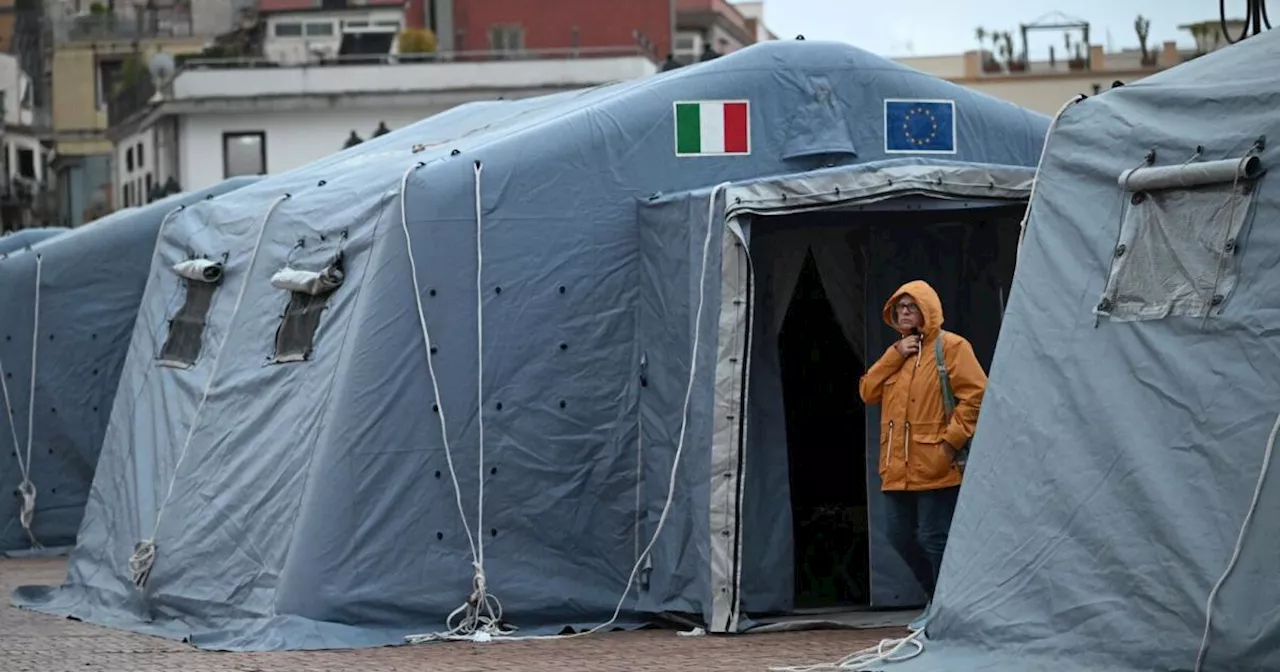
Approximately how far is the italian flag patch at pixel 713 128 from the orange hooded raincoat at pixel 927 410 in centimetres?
187

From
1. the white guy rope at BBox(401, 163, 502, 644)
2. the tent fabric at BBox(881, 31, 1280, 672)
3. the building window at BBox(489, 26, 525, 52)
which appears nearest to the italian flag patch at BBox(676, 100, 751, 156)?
the white guy rope at BBox(401, 163, 502, 644)

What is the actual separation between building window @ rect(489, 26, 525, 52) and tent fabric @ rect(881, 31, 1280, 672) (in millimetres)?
44474

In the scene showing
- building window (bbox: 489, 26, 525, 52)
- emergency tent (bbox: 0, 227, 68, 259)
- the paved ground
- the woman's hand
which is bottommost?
the paved ground

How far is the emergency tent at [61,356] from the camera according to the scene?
17.3 m

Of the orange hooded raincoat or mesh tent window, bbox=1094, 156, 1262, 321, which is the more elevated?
mesh tent window, bbox=1094, 156, 1262, 321

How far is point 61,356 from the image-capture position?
56.9ft

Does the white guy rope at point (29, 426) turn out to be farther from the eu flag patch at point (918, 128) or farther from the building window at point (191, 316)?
the eu flag patch at point (918, 128)

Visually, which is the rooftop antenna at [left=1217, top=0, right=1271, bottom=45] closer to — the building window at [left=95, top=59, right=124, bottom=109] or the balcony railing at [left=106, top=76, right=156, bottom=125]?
the balcony railing at [left=106, top=76, right=156, bottom=125]

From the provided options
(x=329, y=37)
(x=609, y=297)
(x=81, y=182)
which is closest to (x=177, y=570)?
(x=609, y=297)

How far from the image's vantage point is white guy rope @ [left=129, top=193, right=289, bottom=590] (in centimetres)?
1338

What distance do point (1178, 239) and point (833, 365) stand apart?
395 centimetres

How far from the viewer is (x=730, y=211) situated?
1138 cm

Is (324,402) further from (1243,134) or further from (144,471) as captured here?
(1243,134)

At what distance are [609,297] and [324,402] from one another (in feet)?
5.35
